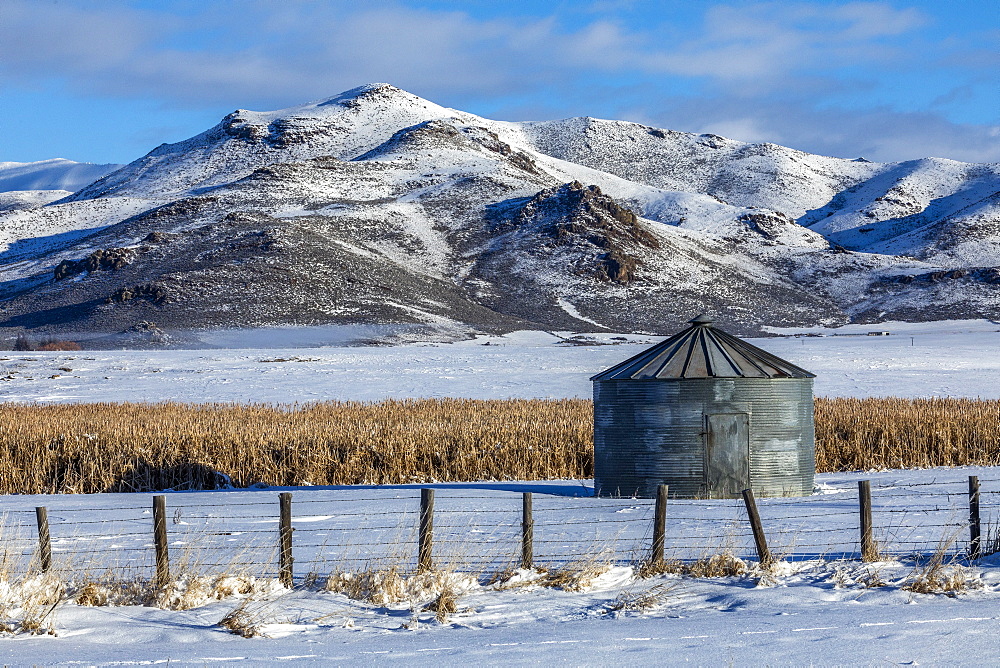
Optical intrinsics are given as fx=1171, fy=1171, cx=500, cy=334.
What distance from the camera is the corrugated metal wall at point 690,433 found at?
1800cm

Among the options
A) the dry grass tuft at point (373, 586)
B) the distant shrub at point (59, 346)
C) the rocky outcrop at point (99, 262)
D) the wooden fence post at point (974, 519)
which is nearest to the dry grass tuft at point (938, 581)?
the wooden fence post at point (974, 519)

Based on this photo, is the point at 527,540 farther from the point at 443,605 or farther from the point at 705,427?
the point at 705,427

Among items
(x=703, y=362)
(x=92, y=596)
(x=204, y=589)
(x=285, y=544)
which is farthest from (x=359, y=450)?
(x=92, y=596)

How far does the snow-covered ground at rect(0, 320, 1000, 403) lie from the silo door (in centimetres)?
2367

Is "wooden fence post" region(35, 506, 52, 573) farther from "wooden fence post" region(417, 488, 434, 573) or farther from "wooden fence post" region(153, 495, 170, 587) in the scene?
"wooden fence post" region(417, 488, 434, 573)

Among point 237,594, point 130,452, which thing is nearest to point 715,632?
point 237,594

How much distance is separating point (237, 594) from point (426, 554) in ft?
6.20

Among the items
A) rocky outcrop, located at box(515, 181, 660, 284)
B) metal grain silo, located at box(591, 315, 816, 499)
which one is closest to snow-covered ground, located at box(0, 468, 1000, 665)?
metal grain silo, located at box(591, 315, 816, 499)

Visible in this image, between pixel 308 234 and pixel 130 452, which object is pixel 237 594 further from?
pixel 308 234

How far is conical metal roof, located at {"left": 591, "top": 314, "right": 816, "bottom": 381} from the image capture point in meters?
18.2

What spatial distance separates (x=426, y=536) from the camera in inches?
472

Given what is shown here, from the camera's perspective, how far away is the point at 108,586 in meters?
11.3

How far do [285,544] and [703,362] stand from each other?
339 inches

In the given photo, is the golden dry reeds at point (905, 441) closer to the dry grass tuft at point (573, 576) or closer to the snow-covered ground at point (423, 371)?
the dry grass tuft at point (573, 576)
